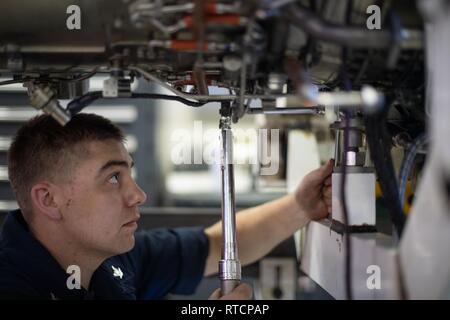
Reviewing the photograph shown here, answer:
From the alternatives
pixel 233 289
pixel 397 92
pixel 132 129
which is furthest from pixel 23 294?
pixel 132 129

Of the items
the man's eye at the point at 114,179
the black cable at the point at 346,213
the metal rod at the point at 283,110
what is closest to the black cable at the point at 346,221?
the black cable at the point at 346,213

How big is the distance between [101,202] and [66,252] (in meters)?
0.12

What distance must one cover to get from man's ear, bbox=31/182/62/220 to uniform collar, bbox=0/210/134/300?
0.05m

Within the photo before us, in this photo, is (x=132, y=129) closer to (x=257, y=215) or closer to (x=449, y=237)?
(x=257, y=215)

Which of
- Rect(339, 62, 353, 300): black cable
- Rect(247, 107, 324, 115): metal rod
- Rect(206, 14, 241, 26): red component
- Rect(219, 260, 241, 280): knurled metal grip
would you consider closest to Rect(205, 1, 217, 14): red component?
Rect(206, 14, 241, 26): red component

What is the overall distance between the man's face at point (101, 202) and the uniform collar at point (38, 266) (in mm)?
70

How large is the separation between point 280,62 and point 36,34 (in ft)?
0.97

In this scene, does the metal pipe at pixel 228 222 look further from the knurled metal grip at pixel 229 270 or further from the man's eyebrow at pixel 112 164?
the man's eyebrow at pixel 112 164

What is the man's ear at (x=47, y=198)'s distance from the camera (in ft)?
3.44

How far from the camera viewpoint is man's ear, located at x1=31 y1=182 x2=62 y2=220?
3.44 feet

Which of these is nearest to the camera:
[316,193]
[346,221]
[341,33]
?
[341,33]

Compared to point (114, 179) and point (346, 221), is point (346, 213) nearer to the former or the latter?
point (346, 221)

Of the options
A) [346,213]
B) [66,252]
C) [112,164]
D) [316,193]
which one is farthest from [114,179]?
[346,213]

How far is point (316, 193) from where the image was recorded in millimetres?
1193
